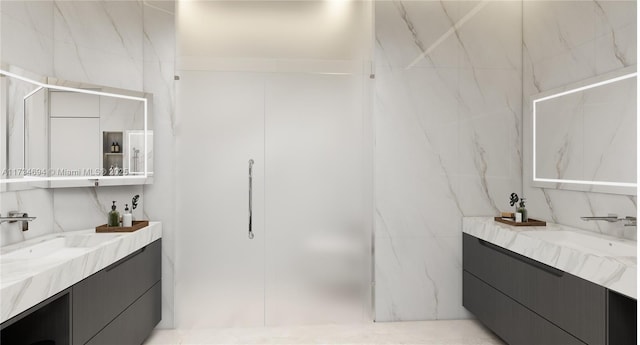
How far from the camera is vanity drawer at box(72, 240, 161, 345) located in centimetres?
212

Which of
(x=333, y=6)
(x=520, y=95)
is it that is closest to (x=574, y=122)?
(x=520, y=95)

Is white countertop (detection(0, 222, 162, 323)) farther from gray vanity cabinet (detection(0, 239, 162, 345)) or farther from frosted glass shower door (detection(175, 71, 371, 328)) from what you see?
frosted glass shower door (detection(175, 71, 371, 328))

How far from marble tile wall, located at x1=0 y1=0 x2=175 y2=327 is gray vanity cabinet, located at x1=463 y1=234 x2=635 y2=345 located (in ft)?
7.86

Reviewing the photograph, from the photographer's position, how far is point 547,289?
2.42 meters

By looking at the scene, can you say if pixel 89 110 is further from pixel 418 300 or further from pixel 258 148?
pixel 418 300

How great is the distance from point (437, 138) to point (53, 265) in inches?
111

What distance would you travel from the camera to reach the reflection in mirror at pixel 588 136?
2.56m

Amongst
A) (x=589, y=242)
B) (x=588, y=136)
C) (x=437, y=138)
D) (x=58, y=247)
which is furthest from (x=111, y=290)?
(x=588, y=136)

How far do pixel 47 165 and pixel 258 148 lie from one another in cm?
146

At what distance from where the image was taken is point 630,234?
2.56 m

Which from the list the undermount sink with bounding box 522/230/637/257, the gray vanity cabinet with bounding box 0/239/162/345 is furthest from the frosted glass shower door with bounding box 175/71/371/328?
the undermount sink with bounding box 522/230/637/257

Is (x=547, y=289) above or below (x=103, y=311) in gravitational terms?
above

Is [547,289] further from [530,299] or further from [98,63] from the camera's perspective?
[98,63]

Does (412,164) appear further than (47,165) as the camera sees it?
Yes
